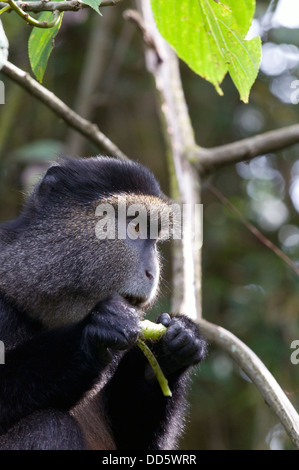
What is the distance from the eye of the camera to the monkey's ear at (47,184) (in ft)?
14.9

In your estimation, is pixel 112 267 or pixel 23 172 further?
pixel 23 172

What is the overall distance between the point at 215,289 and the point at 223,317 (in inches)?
25.6

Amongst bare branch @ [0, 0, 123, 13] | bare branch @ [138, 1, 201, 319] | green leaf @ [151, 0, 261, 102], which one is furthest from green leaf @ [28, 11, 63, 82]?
bare branch @ [138, 1, 201, 319]

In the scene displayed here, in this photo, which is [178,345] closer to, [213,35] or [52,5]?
[213,35]

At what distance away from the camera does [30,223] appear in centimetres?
448

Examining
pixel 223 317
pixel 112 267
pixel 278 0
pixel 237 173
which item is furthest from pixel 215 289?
pixel 112 267

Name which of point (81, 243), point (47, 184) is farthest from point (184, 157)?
point (81, 243)

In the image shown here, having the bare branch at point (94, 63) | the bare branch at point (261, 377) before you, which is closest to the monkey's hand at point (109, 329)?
the bare branch at point (261, 377)

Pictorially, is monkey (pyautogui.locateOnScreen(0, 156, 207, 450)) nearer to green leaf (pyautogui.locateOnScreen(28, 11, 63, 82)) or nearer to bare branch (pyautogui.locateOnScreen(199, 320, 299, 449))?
bare branch (pyautogui.locateOnScreen(199, 320, 299, 449))

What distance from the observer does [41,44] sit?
3.60 meters

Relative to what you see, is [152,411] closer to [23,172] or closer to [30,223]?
[30,223]

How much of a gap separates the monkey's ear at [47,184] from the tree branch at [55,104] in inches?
29.8

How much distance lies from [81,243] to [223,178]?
589 cm

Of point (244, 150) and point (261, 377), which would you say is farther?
point (244, 150)
